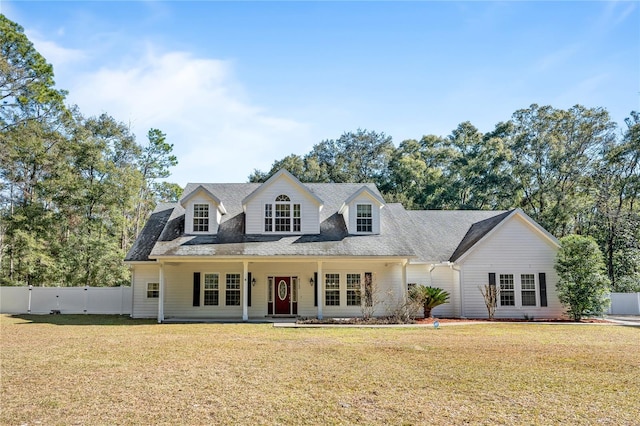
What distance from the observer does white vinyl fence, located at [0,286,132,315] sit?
23.7 metres

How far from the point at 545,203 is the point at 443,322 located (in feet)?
69.9

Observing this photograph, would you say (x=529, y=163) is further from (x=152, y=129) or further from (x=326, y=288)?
(x=152, y=129)

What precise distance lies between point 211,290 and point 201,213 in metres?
3.50

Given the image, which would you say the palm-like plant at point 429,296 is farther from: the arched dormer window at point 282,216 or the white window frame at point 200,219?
the white window frame at point 200,219

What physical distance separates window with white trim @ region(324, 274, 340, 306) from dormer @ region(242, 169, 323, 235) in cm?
222


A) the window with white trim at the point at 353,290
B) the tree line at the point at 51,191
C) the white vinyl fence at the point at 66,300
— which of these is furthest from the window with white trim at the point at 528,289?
the tree line at the point at 51,191

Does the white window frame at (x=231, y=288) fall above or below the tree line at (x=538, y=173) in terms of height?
below

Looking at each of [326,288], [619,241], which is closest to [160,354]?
[326,288]

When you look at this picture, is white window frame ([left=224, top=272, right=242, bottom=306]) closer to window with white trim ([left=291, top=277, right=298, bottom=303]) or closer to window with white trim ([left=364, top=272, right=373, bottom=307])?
window with white trim ([left=291, top=277, right=298, bottom=303])

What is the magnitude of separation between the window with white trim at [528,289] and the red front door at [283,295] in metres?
10.5

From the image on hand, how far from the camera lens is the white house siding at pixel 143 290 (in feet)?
70.9

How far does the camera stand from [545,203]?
35.8m

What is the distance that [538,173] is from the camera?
36.2 metres

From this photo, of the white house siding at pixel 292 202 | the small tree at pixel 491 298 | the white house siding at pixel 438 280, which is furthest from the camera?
the white house siding at pixel 438 280
